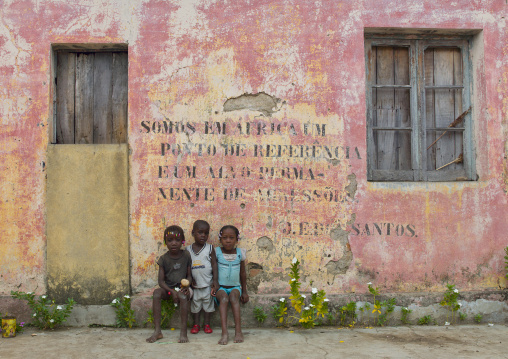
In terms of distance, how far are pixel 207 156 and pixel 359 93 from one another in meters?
1.62

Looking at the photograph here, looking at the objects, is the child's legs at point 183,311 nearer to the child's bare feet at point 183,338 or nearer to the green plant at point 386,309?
the child's bare feet at point 183,338

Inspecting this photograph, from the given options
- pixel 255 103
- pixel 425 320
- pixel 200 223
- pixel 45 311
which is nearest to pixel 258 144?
pixel 255 103

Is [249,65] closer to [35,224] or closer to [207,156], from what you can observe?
[207,156]

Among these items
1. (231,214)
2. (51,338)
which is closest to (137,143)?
(231,214)

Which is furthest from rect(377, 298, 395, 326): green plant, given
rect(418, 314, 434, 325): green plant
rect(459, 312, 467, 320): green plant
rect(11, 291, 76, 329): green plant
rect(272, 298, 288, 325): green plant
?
rect(11, 291, 76, 329): green plant

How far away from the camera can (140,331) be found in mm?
4078

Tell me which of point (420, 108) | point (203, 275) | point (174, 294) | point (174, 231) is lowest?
point (174, 294)

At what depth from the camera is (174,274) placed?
410 centimetres

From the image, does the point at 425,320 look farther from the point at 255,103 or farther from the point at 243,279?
the point at 255,103

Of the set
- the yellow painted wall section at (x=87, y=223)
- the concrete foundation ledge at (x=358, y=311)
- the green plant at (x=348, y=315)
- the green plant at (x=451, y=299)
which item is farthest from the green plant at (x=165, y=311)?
the green plant at (x=451, y=299)

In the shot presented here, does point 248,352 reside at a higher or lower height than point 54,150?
lower

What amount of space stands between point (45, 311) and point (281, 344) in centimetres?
214

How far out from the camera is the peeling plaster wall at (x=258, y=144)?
4293 millimetres

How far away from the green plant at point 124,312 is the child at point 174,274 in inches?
13.4
